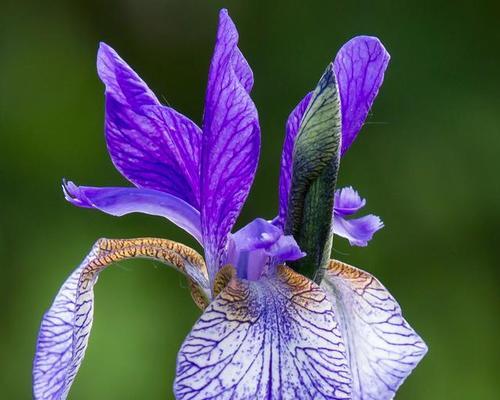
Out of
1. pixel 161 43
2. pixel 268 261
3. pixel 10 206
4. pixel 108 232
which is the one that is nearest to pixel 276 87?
pixel 161 43

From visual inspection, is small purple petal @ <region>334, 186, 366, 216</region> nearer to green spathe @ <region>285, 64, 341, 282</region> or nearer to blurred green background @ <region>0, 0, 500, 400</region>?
green spathe @ <region>285, 64, 341, 282</region>

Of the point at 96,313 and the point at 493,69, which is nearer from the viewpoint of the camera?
the point at 96,313

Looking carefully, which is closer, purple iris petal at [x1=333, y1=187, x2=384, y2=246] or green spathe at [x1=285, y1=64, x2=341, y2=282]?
green spathe at [x1=285, y1=64, x2=341, y2=282]

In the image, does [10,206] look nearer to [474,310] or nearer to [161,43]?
[161,43]

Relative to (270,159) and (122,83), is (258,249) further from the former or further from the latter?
(270,159)

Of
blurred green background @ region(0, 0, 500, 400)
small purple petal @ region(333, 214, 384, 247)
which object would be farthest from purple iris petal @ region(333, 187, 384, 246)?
blurred green background @ region(0, 0, 500, 400)

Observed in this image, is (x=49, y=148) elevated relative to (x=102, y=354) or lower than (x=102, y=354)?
elevated

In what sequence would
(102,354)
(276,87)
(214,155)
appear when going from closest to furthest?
(214,155), (102,354), (276,87)
